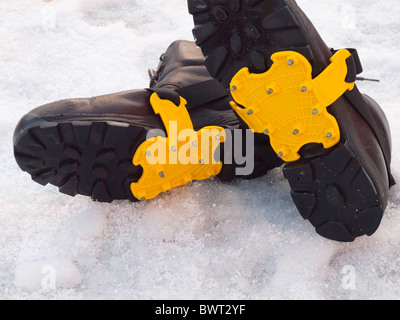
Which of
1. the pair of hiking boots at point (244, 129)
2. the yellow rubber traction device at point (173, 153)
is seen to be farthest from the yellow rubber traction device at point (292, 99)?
the yellow rubber traction device at point (173, 153)

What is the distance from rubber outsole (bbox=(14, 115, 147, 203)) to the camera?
102 cm

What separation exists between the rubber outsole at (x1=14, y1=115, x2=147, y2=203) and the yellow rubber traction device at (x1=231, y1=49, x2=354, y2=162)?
0.21 m

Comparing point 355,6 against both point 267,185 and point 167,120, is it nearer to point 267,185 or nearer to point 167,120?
point 267,185

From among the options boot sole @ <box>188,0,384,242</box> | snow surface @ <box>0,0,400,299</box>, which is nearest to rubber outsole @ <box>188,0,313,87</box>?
boot sole @ <box>188,0,384,242</box>

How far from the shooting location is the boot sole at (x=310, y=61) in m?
0.92

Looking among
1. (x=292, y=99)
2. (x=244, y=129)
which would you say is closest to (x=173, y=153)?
(x=244, y=129)

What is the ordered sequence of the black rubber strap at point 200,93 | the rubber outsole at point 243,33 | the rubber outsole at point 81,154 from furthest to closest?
1. the black rubber strap at point 200,93
2. the rubber outsole at point 81,154
3. the rubber outsole at point 243,33

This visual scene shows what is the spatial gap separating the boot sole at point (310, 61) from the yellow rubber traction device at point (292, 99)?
16 millimetres

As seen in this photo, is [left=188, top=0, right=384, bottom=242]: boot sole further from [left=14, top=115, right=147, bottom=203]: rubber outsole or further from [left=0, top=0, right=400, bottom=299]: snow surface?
[left=14, top=115, right=147, bottom=203]: rubber outsole

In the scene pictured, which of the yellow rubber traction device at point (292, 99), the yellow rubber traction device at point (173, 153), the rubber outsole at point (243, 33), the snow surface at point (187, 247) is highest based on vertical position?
the rubber outsole at point (243, 33)

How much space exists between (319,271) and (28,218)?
62cm

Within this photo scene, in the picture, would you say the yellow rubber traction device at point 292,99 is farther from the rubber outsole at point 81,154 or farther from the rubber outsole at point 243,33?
the rubber outsole at point 81,154

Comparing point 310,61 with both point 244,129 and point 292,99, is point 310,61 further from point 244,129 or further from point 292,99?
point 244,129

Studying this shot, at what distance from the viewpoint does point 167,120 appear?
110 cm
